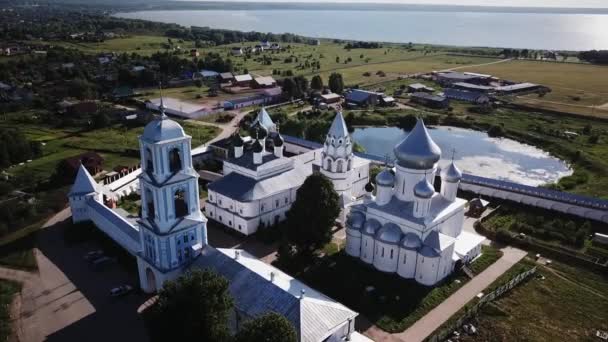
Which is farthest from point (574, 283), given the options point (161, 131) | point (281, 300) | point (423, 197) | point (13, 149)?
point (13, 149)

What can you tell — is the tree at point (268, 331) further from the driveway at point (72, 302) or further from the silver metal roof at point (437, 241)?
the silver metal roof at point (437, 241)

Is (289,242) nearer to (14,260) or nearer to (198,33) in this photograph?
(14,260)

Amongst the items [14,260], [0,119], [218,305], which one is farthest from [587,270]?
[0,119]

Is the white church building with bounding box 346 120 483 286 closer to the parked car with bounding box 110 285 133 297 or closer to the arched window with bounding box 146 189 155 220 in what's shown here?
the arched window with bounding box 146 189 155 220

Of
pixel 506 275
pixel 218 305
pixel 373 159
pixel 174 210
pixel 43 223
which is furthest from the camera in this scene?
pixel 373 159

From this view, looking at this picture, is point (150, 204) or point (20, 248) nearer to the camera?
point (150, 204)

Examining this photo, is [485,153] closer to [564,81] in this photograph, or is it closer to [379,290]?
[379,290]

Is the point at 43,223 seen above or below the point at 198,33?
below
